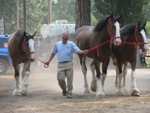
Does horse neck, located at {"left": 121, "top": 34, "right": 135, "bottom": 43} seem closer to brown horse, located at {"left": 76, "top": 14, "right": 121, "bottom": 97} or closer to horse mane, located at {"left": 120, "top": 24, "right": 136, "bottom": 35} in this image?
horse mane, located at {"left": 120, "top": 24, "right": 136, "bottom": 35}

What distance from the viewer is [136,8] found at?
2906cm

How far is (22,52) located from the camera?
14.0 metres

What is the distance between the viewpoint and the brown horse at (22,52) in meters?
13.6

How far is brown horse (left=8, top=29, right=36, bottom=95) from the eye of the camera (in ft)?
44.6

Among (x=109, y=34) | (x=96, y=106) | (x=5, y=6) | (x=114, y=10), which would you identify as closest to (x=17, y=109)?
(x=96, y=106)

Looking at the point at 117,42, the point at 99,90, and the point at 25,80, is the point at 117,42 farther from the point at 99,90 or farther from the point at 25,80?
the point at 25,80

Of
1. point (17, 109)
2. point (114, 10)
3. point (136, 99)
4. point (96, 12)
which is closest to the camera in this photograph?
point (17, 109)

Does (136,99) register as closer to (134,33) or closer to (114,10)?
(134,33)

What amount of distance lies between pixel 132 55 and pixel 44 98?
287 cm

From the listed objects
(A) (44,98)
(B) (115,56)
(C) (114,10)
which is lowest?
(A) (44,98)

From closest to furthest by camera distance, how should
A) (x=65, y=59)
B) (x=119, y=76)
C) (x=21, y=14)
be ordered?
(x=65, y=59), (x=119, y=76), (x=21, y=14)

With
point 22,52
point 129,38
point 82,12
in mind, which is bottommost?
point 22,52

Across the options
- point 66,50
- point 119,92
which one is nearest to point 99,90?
point 119,92

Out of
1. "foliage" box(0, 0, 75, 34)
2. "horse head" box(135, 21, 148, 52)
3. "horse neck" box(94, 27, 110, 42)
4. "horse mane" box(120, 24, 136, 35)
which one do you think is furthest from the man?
"foliage" box(0, 0, 75, 34)
